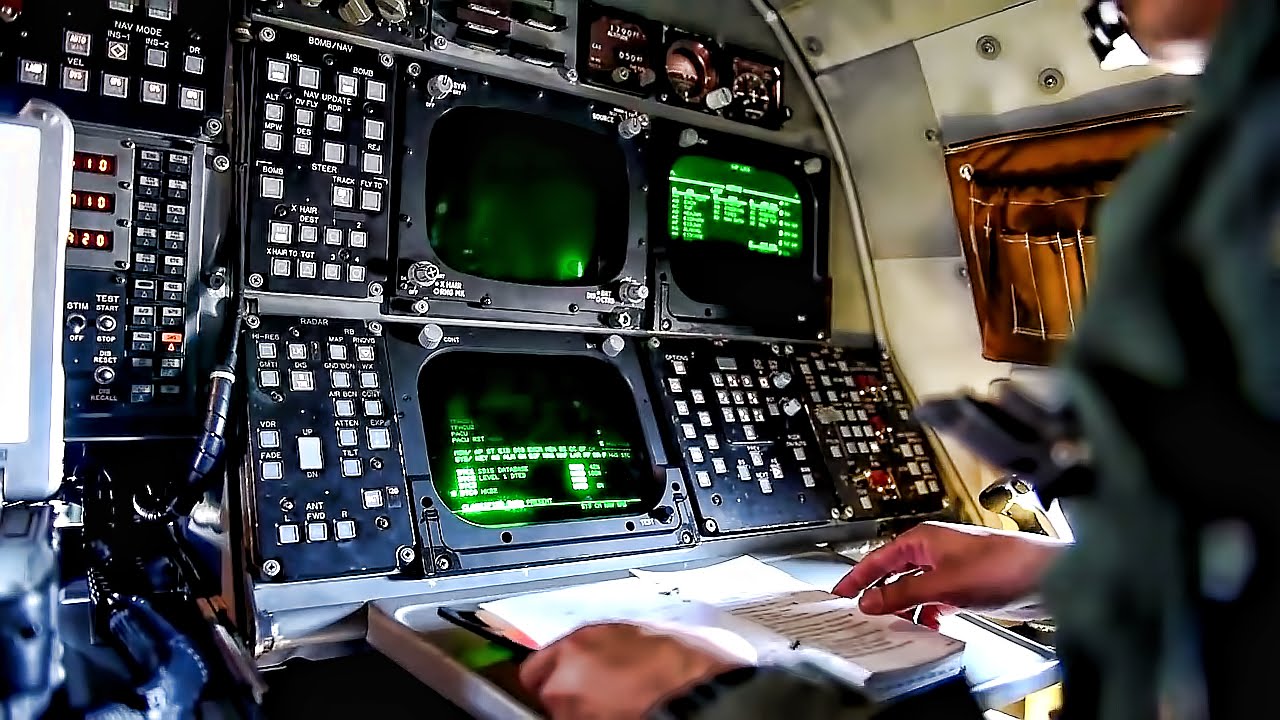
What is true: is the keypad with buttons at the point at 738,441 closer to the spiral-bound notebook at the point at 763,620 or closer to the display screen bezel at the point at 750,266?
the display screen bezel at the point at 750,266

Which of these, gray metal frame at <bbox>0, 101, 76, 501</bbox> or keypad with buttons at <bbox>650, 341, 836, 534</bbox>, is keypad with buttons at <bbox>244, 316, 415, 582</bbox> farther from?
keypad with buttons at <bbox>650, 341, 836, 534</bbox>

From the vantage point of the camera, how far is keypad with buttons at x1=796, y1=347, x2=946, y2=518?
231cm

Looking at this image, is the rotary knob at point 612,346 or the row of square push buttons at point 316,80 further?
the rotary knob at point 612,346

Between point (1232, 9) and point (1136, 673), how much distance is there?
0.32m

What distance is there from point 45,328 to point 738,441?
1.40 meters

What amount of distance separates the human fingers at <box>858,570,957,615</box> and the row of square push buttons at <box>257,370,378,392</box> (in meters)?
0.99

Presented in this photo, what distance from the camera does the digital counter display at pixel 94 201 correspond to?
1573 millimetres

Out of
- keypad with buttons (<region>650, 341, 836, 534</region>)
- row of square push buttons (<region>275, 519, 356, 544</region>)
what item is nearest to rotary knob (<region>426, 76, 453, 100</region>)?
keypad with buttons (<region>650, 341, 836, 534</region>)

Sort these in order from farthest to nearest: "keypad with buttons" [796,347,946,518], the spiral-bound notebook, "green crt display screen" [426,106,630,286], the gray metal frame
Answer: "keypad with buttons" [796,347,946,518], "green crt display screen" [426,106,630,286], the gray metal frame, the spiral-bound notebook

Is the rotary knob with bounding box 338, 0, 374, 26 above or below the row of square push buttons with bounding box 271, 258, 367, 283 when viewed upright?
above

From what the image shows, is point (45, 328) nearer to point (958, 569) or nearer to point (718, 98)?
point (958, 569)

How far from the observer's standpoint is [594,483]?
204cm

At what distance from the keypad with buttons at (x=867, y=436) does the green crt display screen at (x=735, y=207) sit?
0.35 meters

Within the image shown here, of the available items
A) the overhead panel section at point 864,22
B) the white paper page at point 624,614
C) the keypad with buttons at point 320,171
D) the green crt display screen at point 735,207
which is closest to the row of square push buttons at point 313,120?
the keypad with buttons at point 320,171
